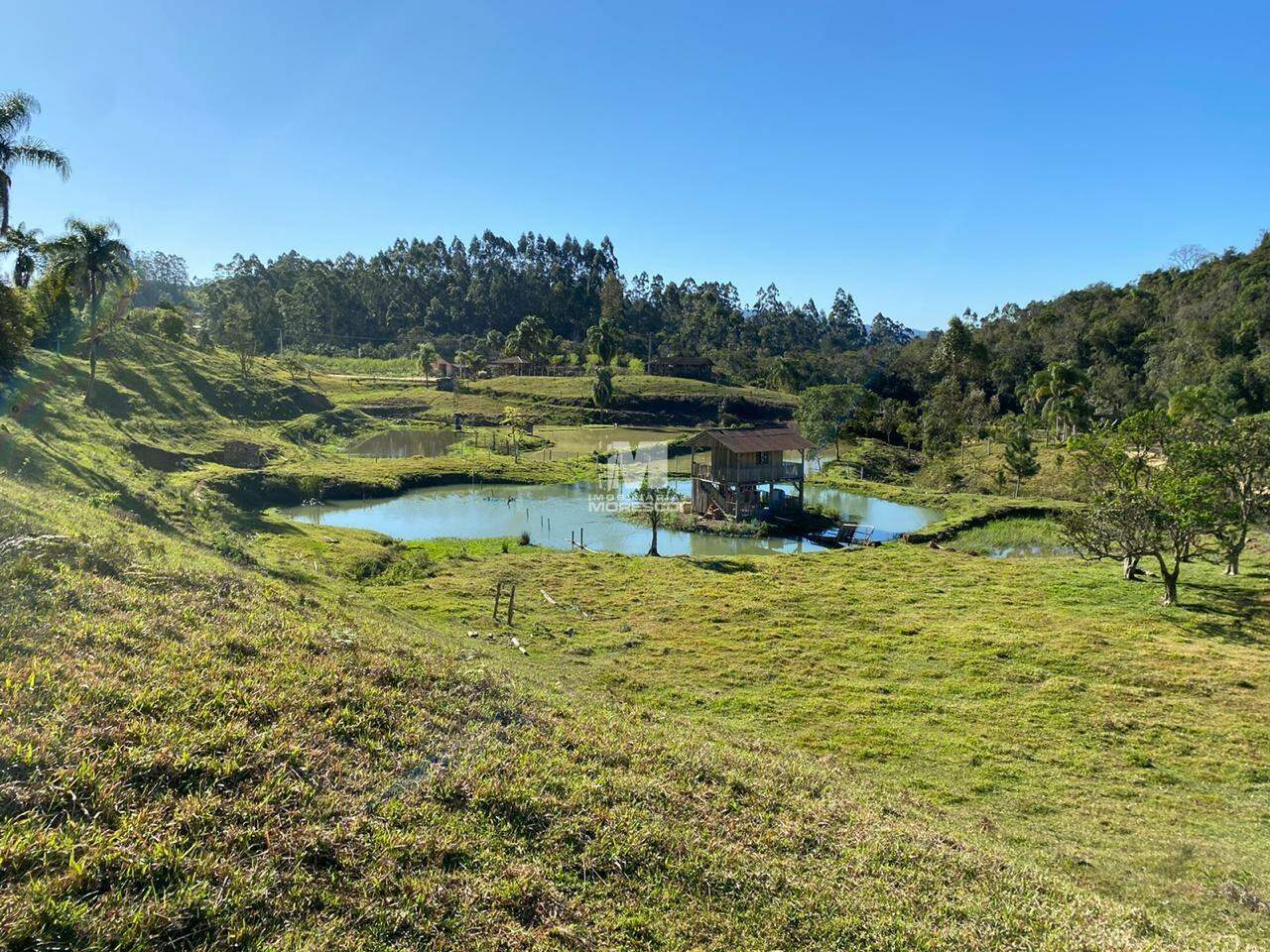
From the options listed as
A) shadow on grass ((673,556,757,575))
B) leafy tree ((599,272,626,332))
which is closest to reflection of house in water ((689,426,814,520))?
shadow on grass ((673,556,757,575))

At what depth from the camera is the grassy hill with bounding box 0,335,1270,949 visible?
18.9 feet

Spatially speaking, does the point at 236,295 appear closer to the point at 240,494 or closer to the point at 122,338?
the point at 122,338

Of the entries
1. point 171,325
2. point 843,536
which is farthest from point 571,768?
point 171,325

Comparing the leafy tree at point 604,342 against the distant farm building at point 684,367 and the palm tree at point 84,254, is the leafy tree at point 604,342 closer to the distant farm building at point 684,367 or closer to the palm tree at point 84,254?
the distant farm building at point 684,367

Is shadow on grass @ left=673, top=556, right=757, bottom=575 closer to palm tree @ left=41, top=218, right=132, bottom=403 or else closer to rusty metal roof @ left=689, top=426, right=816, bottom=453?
rusty metal roof @ left=689, top=426, right=816, bottom=453

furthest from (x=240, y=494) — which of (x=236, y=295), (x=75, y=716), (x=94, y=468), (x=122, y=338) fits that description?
(x=236, y=295)

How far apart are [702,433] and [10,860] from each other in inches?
1542

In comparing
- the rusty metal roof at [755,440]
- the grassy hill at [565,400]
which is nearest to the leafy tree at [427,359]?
the grassy hill at [565,400]

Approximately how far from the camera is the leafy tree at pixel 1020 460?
49562 millimetres

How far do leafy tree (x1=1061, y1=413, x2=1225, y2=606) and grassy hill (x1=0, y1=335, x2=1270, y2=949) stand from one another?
126 inches

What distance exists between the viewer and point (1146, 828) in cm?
1102

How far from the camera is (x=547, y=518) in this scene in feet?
137

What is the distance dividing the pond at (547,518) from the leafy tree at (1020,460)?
9083 millimetres

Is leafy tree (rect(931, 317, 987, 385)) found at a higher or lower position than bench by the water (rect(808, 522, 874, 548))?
higher
